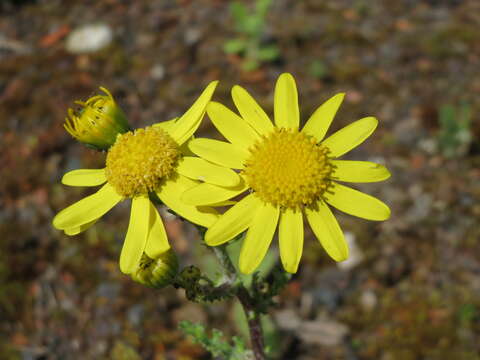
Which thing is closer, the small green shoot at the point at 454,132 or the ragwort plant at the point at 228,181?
the ragwort plant at the point at 228,181

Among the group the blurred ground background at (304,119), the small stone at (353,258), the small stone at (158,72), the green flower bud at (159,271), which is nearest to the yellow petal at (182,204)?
the green flower bud at (159,271)

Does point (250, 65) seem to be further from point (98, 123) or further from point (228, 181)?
point (228, 181)

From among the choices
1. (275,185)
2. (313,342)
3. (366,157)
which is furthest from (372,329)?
(275,185)

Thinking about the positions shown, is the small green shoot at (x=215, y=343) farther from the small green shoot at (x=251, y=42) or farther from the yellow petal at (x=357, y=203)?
the small green shoot at (x=251, y=42)

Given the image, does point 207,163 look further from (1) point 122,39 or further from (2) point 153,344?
(1) point 122,39

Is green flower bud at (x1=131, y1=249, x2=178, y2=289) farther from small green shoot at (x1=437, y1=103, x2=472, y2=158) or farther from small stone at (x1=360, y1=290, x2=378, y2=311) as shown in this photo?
small green shoot at (x1=437, y1=103, x2=472, y2=158)

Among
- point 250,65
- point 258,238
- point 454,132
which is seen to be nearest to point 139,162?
point 258,238
